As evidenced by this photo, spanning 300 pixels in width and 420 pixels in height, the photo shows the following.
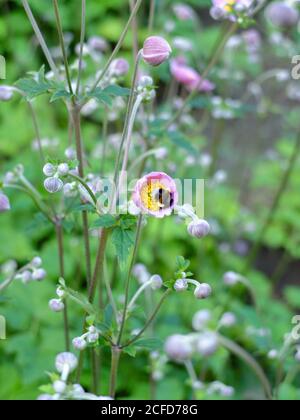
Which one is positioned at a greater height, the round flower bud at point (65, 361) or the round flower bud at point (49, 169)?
the round flower bud at point (49, 169)

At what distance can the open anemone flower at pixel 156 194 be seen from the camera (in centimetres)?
93

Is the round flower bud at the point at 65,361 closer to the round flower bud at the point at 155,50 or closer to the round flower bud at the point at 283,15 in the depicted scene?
the round flower bud at the point at 155,50

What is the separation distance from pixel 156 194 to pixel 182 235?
139cm

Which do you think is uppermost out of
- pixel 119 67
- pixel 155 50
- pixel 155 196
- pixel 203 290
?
pixel 119 67

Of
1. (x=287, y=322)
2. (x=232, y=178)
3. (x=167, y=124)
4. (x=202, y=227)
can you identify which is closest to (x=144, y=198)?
(x=202, y=227)

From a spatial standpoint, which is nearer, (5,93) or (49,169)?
(49,169)

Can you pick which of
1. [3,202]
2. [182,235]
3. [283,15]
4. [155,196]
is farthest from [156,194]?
[182,235]

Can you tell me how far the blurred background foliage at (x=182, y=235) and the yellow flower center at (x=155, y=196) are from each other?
0.31 metres

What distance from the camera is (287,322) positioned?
2.05m

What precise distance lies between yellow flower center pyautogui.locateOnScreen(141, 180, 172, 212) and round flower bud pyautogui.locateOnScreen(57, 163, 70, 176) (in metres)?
0.12

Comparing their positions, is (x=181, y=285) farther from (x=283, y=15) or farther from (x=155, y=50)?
(x=283, y=15)

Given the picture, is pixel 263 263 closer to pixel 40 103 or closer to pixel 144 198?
pixel 40 103

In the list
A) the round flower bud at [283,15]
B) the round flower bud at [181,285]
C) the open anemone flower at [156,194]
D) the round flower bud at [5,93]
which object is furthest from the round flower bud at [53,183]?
the round flower bud at [283,15]

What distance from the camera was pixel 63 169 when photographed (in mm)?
924
